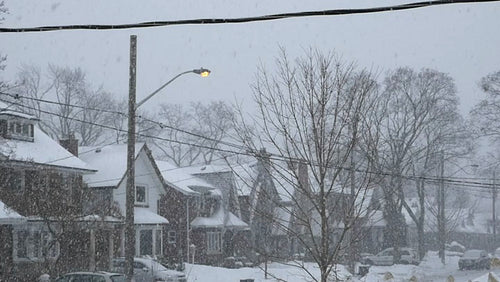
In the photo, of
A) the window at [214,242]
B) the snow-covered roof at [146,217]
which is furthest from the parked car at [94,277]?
the window at [214,242]

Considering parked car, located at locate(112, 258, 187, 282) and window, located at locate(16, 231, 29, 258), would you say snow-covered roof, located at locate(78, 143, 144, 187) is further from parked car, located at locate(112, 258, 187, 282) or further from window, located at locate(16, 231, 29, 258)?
parked car, located at locate(112, 258, 187, 282)

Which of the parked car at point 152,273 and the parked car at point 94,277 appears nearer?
the parked car at point 94,277

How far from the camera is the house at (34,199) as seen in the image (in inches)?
1056

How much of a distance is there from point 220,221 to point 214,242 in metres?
1.53

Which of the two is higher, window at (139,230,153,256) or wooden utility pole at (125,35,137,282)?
wooden utility pole at (125,35,137,282)

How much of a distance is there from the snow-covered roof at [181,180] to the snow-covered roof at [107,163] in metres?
5.44

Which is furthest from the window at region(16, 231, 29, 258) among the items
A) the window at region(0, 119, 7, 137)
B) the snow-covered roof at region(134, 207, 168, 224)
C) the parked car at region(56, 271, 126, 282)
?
the parked car at region(56, 271, 126, 282)

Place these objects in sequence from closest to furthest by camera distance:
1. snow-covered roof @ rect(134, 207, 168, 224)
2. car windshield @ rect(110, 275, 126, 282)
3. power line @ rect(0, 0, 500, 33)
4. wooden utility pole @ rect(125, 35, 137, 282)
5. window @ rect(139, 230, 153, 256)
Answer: power line @ rect(0, 0, 500, 33) < wooden utility pole @ rect(125, 35, 137, 282) < car windshield @ rect(110, 275, 126, 282) < snow-covered roof @ rect(134, 207, 168, 224) < window @ rect(139, 230, 153, 256)

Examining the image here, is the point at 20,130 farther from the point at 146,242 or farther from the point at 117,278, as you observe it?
the point at 117,278

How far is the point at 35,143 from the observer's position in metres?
33.2

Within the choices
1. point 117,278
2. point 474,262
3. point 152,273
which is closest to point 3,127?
point 152,273

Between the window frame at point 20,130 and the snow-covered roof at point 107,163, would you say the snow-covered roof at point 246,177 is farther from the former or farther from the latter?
the window frame at point 20,130

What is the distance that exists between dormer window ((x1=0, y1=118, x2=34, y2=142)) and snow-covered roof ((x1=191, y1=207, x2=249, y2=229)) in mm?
16849

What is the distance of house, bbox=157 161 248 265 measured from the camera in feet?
152
